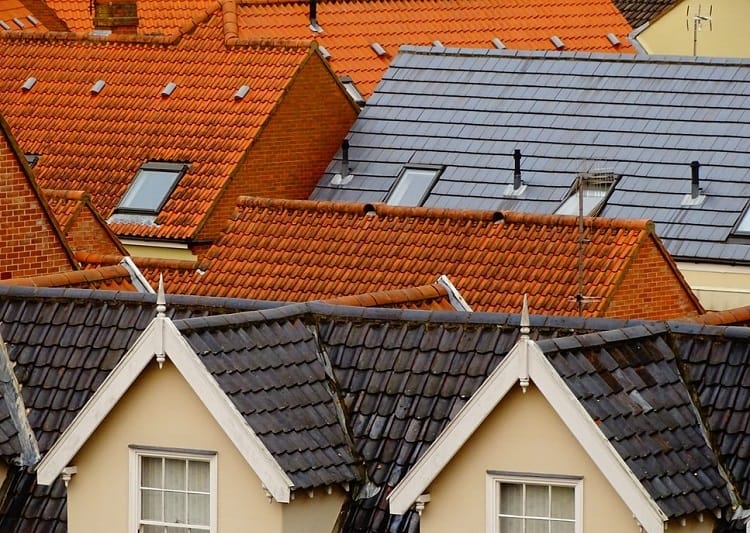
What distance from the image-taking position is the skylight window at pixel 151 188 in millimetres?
52219

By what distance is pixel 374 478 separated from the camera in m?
24.8

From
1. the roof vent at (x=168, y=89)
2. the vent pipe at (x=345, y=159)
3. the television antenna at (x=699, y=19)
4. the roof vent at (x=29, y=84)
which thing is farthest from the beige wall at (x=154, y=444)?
the television antenna at (x=699, y=19)

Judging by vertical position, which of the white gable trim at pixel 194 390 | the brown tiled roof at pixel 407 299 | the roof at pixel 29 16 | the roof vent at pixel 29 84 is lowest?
the white gable trim at pixel 194 390

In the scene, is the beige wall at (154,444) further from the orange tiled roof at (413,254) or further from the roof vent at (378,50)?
the roof vent at (378,50)

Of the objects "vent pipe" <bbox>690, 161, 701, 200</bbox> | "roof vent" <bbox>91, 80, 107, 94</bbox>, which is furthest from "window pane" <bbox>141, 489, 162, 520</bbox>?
"roof vent" <bbox>91, 80, 107, 94</bbox>

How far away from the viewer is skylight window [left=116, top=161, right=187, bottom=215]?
171 ft

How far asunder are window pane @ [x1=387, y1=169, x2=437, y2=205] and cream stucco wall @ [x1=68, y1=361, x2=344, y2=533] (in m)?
26.6

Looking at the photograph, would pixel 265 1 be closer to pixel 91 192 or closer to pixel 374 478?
pixel 91 192

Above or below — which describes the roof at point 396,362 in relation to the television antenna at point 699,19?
below

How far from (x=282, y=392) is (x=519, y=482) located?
2.46 metres

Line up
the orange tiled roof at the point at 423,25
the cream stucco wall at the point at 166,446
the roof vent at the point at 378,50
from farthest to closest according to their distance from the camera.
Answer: the roof vent at the point at 378,50
the orange tiled roof at the point at 423,25
the cream stucco wall at the point at 166,446

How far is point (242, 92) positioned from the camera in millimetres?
53750

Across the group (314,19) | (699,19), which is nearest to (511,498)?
(314,19)

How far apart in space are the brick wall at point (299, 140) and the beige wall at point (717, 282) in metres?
8.92
